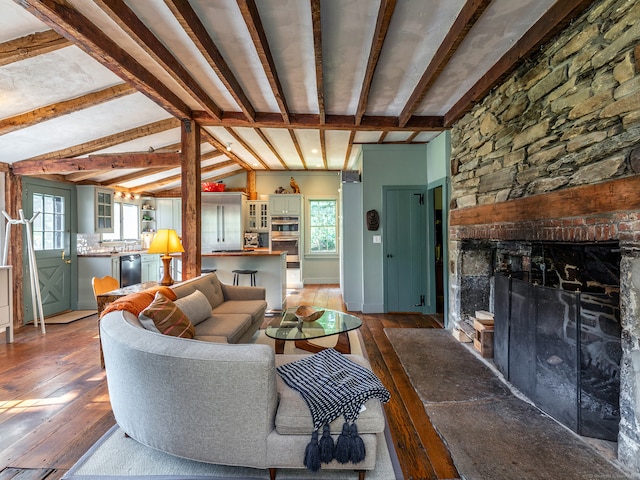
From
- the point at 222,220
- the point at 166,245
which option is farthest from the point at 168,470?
the point at 222,220

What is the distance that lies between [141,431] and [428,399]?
2020mm

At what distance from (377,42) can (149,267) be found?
6.36 m

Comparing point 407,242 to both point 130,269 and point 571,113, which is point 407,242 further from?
point 130,269

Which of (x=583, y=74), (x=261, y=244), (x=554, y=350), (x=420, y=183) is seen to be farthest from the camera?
(x=261, y=244)

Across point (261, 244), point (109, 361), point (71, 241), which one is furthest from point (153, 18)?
point (261, 244)

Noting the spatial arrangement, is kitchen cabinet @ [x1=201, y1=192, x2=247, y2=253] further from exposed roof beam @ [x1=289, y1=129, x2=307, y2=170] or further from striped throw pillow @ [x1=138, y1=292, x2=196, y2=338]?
striped throw pillow @ [x1=138, y1=292, x2=196, y2=338]

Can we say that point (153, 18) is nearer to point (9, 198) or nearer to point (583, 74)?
point (583, 74)

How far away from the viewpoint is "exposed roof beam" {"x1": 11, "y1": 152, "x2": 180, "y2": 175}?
4.33 m

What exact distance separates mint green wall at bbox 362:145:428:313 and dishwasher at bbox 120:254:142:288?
443 centimetres

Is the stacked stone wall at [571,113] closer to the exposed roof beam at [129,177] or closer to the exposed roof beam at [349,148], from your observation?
the exposed roof beam at [349,148]

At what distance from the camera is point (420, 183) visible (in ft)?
16.4

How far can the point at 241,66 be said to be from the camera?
2896 mm

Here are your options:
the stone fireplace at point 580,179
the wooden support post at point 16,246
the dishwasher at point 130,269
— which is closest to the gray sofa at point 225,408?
the stone fireplace at point 580,179

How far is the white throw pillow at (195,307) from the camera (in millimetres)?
A: 2753
